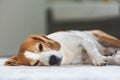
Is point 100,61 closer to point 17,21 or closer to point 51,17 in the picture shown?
point 17,21

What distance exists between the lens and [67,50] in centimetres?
216

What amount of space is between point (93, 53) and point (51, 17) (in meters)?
2.93

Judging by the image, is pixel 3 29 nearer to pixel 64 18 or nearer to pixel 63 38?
pixel 64 18

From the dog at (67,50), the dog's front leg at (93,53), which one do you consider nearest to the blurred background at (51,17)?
the dog at (67,50)

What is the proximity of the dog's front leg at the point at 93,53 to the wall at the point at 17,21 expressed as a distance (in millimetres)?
1861

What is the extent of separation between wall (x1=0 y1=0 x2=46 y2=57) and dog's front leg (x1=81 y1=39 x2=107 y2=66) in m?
1.86

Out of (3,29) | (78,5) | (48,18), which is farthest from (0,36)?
(78,5)

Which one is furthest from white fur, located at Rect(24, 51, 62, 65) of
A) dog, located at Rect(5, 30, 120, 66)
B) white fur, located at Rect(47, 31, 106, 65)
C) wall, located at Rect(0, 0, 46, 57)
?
wall, located at Rect(0, 0, 46, 57)

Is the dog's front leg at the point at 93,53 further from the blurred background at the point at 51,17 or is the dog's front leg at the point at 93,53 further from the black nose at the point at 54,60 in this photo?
the blurred background at the point at 51,17

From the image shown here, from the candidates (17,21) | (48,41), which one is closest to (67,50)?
(48,41)

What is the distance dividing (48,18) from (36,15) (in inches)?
31.2

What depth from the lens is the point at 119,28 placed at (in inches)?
198

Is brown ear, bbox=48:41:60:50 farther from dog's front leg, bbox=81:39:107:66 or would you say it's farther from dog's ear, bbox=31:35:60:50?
dog's front leg, bbox=81:39:107:66

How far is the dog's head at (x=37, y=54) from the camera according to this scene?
6.49ft
